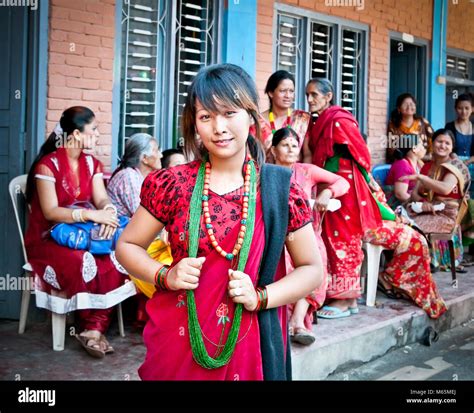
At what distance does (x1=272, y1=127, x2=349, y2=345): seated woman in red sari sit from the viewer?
14.9ft

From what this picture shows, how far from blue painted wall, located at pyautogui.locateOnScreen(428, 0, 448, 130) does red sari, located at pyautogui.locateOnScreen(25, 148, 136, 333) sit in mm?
6041

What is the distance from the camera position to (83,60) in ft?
16.8

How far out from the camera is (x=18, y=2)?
4754 mm

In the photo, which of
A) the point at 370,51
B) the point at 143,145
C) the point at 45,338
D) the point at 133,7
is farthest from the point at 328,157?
the point at 370,51

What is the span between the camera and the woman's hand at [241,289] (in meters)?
1.98

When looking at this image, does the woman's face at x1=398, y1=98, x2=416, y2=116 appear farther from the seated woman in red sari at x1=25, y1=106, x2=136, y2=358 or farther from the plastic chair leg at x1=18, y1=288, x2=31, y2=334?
the plastic chair leg at x1=18, y1=288, x2=31, y2=334

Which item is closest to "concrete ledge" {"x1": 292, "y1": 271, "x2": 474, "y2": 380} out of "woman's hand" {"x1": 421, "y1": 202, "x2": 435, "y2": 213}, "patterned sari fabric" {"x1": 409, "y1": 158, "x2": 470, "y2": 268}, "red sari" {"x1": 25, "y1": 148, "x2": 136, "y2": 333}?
"patterned sari fabric" {"x1": 409, "y1": 158, "x2": 470, "y2": 268}

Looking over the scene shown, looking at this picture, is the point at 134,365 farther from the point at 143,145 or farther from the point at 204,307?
the point at 204,307

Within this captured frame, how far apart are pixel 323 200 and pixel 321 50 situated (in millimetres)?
3203

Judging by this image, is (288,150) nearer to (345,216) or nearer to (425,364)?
(345,216)

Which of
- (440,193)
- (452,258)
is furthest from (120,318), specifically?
(440,193)

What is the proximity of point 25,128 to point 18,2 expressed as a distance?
0.88 m

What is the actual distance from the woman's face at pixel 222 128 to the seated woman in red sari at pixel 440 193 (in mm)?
5078

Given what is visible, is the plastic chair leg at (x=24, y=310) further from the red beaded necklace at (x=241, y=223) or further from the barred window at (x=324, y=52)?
the barred window at (x=324, y=52)
